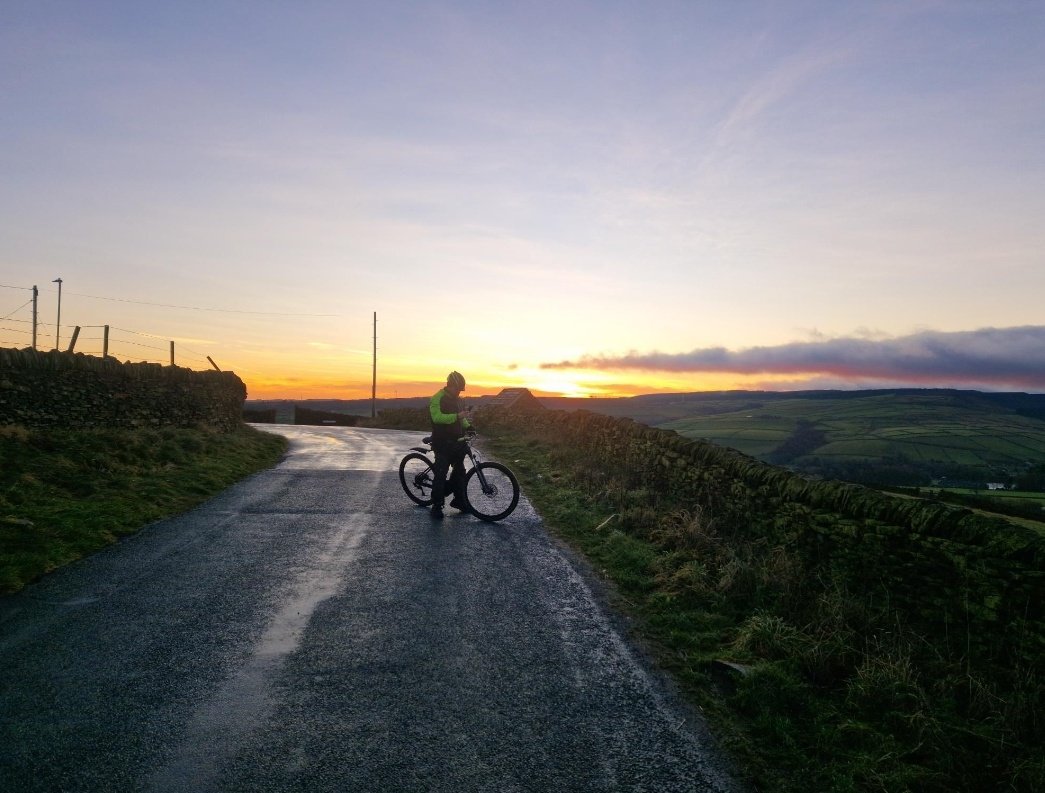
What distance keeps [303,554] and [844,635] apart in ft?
20.1

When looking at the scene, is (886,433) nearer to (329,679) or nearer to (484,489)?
(484,489)

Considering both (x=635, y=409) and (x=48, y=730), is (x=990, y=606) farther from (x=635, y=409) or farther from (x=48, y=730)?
(x=635, y=409)

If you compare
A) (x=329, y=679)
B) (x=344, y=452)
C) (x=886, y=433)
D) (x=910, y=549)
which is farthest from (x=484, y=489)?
(x=886, y=433)

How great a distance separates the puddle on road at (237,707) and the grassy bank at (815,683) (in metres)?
2.98

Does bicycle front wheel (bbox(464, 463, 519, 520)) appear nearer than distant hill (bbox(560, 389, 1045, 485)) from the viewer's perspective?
Yes

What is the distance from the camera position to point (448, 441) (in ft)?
37.9

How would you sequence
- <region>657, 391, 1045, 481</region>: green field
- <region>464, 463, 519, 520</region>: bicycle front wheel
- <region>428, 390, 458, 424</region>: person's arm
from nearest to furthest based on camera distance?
<region>464, 463, 519, 520</region>: bicycle front wheel, <region>428, 390, 458, 424</region>: person's arm, <region>657, 391, 1045, 481</region>: green field

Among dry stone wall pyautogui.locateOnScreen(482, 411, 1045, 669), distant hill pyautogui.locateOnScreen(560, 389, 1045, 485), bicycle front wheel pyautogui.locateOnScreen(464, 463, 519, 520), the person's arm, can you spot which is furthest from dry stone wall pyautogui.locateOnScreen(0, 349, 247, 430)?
distant hill pyautogui.locateOnScreen(560, 389, 1045, 485)

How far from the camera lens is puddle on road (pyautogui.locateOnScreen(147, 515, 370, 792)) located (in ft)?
12.0

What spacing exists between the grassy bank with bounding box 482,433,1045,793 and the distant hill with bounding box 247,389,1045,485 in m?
12.5

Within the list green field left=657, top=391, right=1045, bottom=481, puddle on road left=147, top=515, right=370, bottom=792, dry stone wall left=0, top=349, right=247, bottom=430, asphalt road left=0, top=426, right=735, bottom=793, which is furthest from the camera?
green field left=657, top=391, right=1045, bottom=481

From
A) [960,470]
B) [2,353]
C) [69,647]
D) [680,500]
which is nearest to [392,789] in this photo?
[69,647]

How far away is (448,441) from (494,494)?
1.17 metres

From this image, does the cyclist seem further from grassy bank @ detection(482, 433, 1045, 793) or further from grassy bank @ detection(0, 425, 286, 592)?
grassy bank @ detection(0, 425, 286, 592)
